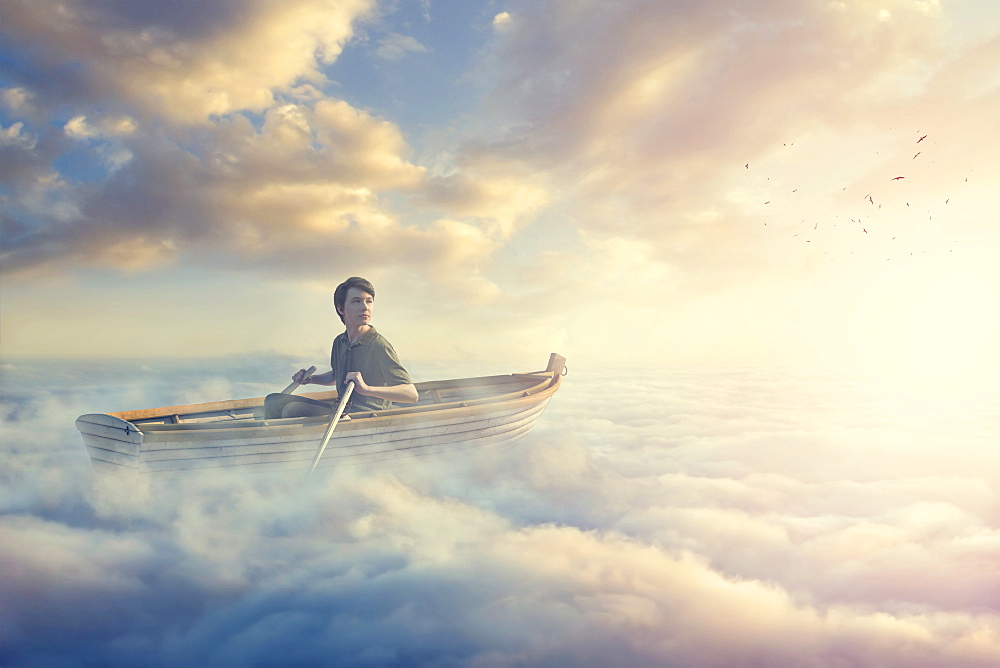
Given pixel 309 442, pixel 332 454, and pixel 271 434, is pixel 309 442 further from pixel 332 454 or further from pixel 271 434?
pixel 271 434

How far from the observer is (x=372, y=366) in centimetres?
711

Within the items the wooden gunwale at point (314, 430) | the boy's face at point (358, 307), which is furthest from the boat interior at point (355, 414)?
the boy's face at point (358, 307)

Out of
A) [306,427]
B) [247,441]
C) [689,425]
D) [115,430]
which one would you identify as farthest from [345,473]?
[689,425]

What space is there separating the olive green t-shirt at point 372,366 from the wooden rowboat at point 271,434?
247mm

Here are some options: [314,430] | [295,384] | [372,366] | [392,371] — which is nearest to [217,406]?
[295,384]

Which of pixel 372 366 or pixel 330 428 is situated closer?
pixel 330 428

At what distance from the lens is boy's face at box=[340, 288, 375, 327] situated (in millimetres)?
7203

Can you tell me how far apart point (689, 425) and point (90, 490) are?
17.9 metres

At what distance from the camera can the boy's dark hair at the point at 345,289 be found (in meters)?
7.30

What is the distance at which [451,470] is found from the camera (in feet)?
27.0

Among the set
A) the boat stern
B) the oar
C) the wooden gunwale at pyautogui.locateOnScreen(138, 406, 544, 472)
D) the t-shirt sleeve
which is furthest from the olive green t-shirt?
the boat stern

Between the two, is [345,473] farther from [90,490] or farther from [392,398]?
[90,490]

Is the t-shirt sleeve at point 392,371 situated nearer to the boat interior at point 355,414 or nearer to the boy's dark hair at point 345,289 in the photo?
the boat interior at point 355,414

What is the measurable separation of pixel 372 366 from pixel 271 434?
60.0 inches
